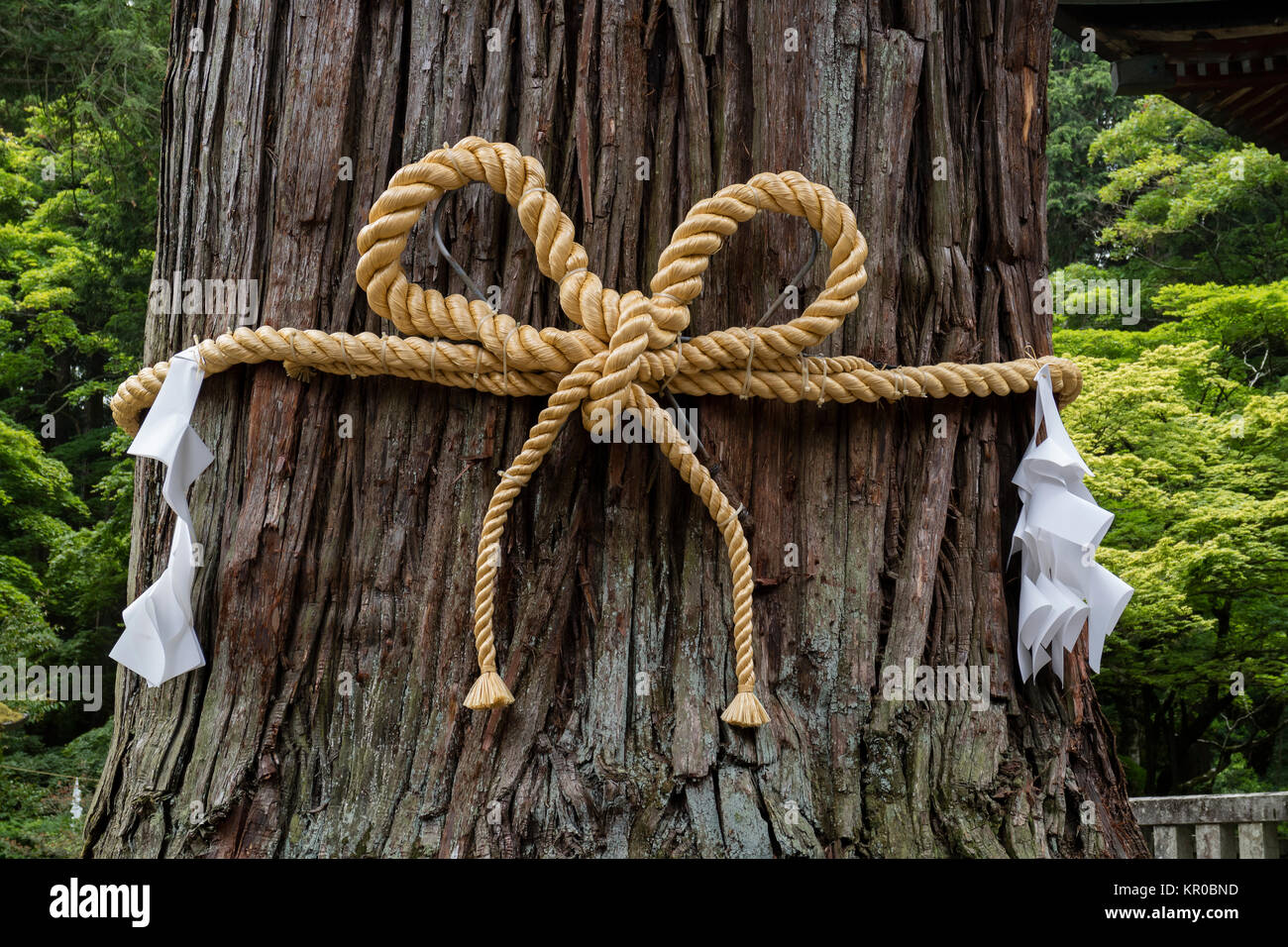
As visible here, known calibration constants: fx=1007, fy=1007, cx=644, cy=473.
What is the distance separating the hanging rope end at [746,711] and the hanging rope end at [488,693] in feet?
0.85

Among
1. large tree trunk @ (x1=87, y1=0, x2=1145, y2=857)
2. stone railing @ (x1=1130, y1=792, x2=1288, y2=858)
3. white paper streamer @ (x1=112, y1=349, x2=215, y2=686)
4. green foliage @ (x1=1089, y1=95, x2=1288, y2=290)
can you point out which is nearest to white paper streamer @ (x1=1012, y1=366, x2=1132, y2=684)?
large tree trunk @ (x1=87, y1=0, x2=1145, y2=857)

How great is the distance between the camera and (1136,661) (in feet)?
20.6

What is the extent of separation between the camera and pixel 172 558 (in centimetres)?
132

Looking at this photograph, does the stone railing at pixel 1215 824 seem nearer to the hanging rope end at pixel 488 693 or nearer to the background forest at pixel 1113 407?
the background forest at pixel 1113 407

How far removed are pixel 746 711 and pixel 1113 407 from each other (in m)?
5.46

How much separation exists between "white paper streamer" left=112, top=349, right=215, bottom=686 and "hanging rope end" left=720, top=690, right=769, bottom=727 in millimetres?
688

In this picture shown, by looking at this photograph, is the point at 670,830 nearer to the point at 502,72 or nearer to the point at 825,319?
the point at 825,319

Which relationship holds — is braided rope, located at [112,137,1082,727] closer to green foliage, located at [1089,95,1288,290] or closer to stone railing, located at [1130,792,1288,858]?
stone railing, located at [1130,792,1288,858]

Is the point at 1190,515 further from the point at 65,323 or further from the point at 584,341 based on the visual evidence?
the point at 65,323

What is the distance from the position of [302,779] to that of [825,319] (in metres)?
0.86

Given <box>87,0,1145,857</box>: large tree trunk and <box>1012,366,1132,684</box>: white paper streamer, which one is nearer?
<box>87,0,1145,857</box>: large tree trunk

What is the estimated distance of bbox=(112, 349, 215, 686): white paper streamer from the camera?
50.0 inches

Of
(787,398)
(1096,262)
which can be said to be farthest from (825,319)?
(1096,262)

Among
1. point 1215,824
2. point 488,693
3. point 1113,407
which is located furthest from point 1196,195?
point 488,693
